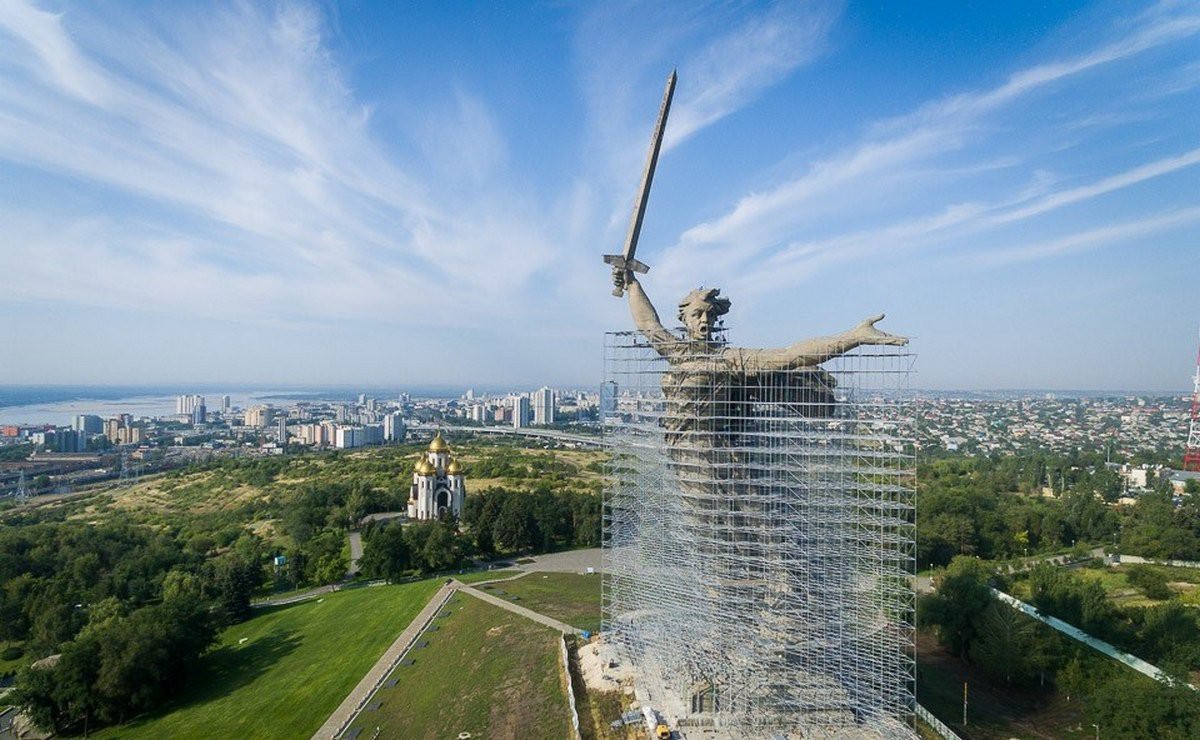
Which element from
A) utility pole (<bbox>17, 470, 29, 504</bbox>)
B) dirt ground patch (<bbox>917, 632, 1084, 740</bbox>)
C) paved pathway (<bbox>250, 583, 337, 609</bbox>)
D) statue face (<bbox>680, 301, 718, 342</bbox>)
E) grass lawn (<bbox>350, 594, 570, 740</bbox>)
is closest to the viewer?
dirt ground patch (<bbox>917, 632, 1084, 740</bbox>)

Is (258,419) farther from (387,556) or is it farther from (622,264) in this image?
(622,264)

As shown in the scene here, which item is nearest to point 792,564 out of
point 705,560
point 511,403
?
point 705,560

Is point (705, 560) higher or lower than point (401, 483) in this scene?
higher

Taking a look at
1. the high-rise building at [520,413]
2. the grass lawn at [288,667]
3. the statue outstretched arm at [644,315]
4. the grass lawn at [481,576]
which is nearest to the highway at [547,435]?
the high-rise building at [520,413]

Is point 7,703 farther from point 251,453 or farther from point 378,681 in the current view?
point 251,453

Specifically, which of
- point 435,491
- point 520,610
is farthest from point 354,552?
point 520,610

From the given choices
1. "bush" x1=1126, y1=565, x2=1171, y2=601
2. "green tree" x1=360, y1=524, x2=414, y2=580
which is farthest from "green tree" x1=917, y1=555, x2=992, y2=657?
"green tree" x1=360, y1=524, x2=414, y2=580

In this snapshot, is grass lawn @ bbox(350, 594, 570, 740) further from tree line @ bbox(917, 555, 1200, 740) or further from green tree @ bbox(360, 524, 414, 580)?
tree line @ bbox(917, 555, 1200, 740)
